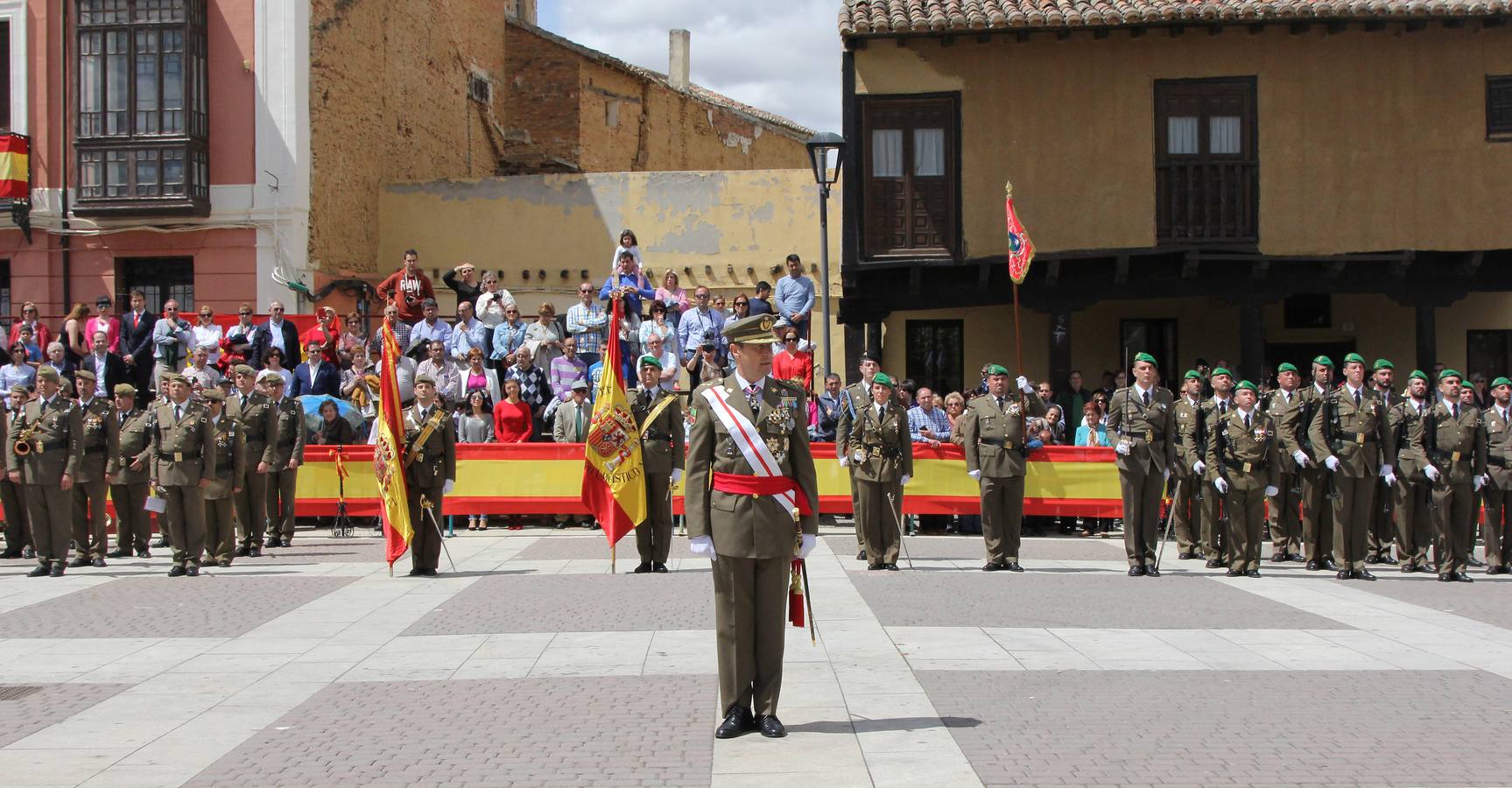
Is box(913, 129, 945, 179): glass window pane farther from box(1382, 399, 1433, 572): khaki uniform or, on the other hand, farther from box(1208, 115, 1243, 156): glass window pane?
box(1382, 399, 1433, 572): khaki uniform

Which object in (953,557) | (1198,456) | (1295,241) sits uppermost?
(1295,241)

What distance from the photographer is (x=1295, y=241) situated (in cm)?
2217

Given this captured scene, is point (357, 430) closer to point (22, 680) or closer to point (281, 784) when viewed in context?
point (22, 680)

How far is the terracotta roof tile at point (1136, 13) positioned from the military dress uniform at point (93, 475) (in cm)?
1225

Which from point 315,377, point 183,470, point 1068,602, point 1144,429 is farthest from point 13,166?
point 1068,602

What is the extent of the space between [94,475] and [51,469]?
413mm

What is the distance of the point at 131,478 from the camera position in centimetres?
1489

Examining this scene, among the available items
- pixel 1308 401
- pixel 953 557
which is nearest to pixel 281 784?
pixel 953 557

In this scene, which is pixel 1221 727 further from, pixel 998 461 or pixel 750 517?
pixel 998 461

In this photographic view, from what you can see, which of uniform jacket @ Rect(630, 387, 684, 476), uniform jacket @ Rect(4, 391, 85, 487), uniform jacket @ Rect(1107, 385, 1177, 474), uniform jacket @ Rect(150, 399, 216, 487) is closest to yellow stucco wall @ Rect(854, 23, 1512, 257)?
uniform jacket @ Rect(1107, 385, 1177, 474)

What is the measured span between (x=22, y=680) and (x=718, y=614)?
439cm

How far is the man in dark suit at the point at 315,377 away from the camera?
18891 mm

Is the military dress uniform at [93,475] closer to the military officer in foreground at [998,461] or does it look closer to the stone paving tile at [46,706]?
the stone paving tile at [46,706]

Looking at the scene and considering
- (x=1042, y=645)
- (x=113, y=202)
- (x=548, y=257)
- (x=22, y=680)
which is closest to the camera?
(x=22, y=680)
